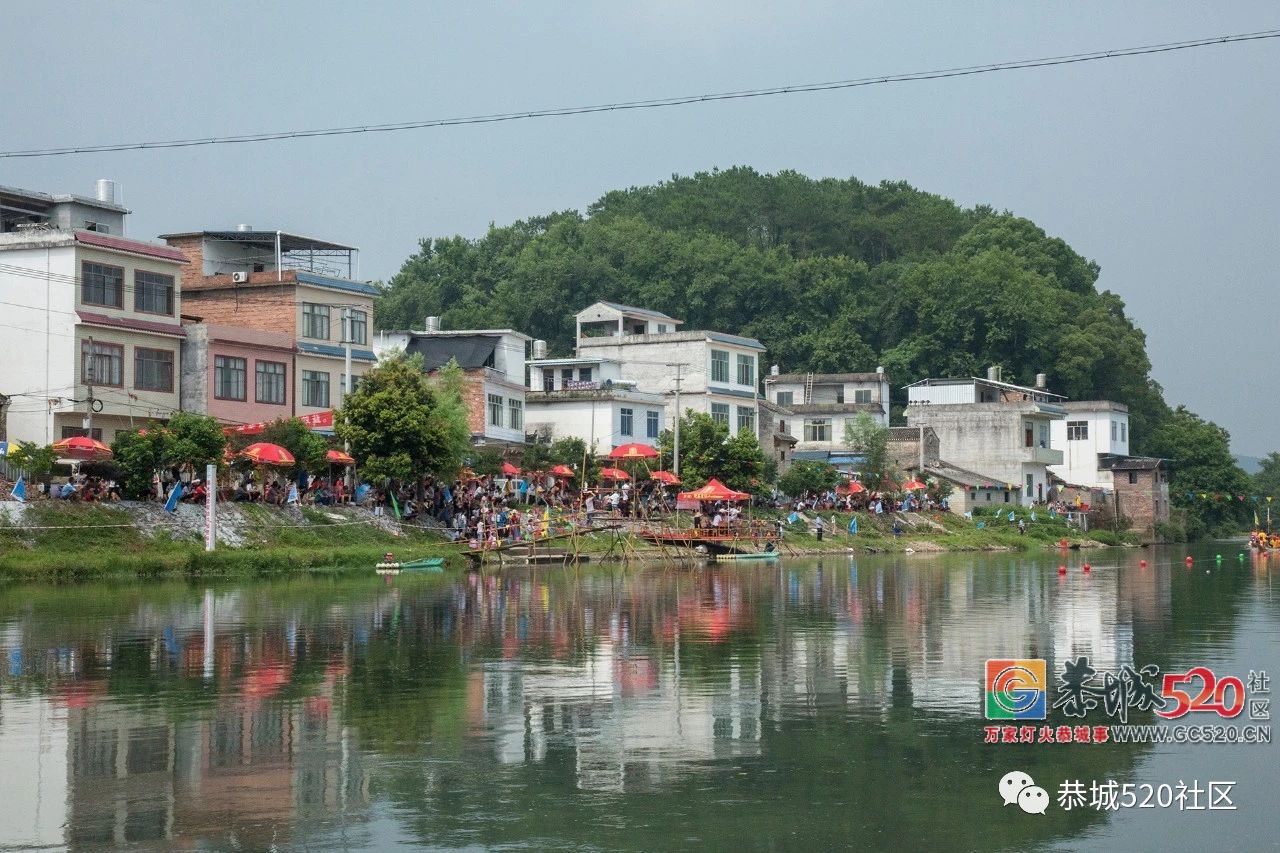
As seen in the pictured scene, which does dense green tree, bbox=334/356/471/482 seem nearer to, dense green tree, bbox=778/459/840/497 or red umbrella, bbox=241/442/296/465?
red umbrella, bbox=241/442/296/465

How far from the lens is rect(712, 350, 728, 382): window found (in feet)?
273

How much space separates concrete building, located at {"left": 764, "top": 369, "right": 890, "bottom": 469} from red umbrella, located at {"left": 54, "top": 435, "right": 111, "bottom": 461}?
50550mm

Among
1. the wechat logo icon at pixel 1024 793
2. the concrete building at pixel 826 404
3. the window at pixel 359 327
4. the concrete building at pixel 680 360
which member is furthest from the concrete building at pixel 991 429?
the wechat logo icon at pixel 1024 793

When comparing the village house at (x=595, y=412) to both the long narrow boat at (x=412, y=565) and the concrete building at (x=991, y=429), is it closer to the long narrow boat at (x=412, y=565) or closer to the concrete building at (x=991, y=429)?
the concrete building at (x=991, y=429)

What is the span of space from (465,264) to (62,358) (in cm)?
7101

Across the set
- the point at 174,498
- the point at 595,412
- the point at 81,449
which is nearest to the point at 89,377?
the point at 81,449

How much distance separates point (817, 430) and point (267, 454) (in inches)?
2053

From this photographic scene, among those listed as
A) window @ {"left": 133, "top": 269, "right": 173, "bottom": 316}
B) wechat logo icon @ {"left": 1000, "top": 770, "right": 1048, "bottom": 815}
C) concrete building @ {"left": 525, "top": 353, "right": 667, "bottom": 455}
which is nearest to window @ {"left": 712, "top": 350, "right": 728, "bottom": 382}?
concrete building @ {"left": 525, "top": 353, "right": 667, "bottom": 455}

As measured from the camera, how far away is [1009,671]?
65.2 feet

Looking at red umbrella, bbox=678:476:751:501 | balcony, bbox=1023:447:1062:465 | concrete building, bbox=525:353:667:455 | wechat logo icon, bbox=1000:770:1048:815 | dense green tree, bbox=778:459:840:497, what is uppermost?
concrete building, bbox=525:353:667:455

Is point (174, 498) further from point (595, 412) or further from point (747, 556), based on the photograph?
point (595, 412)

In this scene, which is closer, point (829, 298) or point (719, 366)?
point (719, 366)

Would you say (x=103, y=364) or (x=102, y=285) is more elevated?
(x=102, y=285)

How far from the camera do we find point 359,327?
2648 inches
